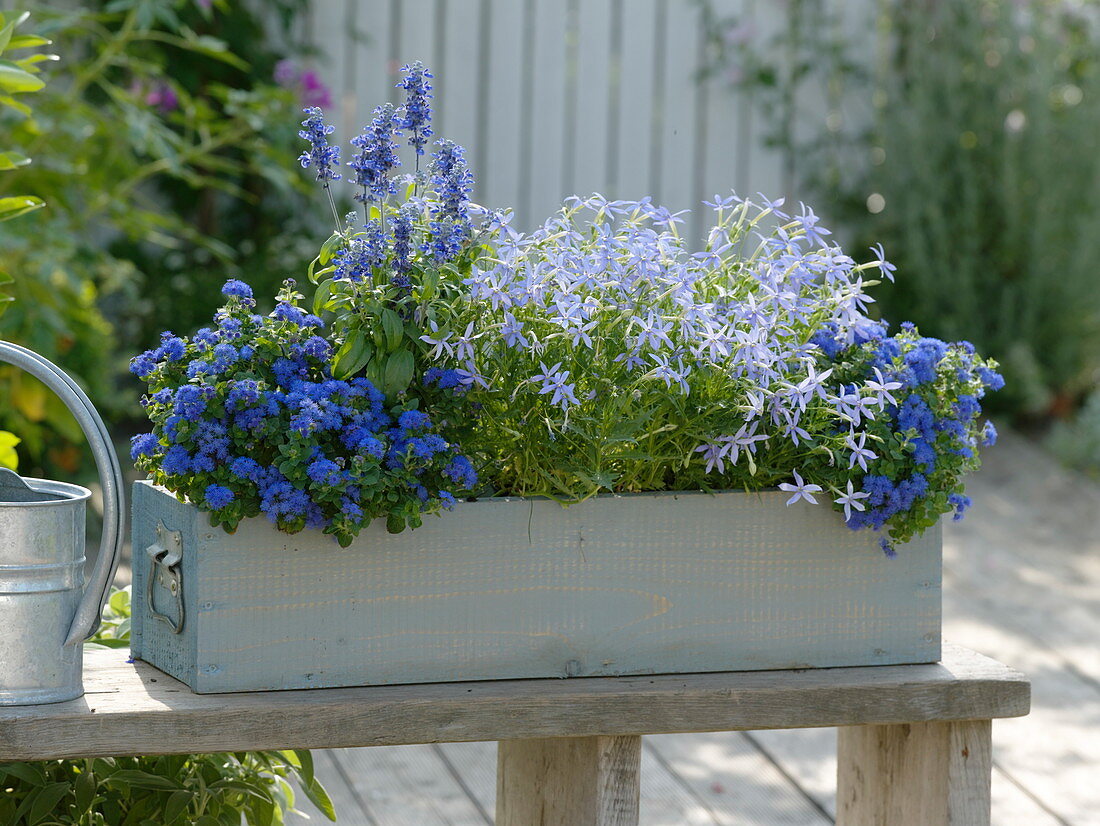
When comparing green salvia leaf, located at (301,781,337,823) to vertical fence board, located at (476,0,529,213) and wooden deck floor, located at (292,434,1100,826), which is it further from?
vertical fence board, located at (476,0,529,213)

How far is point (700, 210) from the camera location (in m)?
5.38

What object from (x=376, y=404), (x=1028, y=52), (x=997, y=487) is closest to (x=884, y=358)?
(x=376, y=404)

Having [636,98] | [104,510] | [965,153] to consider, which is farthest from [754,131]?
[104,510]

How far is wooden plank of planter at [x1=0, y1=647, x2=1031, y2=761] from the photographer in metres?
1.26

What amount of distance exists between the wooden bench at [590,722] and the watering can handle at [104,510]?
0.08 meters

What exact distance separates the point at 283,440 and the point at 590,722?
0.40m

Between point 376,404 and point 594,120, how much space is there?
4.07 m

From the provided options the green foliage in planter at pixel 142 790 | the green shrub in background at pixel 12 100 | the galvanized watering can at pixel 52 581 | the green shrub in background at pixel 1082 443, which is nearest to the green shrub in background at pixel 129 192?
the green shrub in background at pixel 12 100

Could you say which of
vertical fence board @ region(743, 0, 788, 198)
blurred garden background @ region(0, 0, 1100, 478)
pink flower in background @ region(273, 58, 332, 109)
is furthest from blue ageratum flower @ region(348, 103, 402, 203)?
vertical fence board @ region(743, 0, 788, 198)

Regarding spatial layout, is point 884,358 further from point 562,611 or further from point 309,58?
point 309,58

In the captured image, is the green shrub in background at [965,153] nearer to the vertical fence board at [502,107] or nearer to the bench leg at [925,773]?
the vertical fence board at [502,107]

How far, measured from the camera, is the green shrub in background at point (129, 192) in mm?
3020

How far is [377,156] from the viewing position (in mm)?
1369

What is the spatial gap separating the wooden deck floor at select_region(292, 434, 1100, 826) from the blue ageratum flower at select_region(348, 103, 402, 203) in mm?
1365
